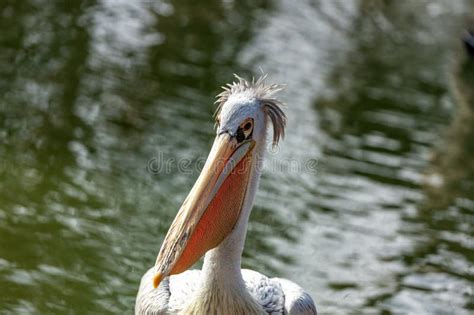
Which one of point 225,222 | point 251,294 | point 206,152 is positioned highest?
point 206,152

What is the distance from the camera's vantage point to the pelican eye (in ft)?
12.5

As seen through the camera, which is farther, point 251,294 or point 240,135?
point 251,294

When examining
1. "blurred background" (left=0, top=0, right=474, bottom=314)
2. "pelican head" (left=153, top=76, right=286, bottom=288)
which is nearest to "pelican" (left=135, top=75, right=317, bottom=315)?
"pelican head" (left=153, top=76, right=286, bottom=288)

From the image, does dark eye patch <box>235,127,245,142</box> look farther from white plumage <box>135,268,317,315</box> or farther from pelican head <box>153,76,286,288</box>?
white plumage <box>135,268,317,315</box>

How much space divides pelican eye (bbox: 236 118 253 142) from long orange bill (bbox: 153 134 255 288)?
3cm

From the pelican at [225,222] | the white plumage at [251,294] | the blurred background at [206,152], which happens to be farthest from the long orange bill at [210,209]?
the blurred background at [206,152]

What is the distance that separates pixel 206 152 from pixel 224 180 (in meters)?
3.97

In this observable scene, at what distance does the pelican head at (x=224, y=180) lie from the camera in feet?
12.0

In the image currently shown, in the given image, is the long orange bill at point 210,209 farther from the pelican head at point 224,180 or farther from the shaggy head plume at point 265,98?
the shaggy head plume at point 265,98

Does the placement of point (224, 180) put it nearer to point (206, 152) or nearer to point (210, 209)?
point (210, 209)

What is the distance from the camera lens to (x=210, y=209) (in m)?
3.80

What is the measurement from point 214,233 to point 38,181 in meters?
3.15

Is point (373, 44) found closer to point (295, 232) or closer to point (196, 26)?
point (196, 26)

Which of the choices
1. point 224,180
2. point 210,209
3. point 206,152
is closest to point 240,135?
point 224,180
